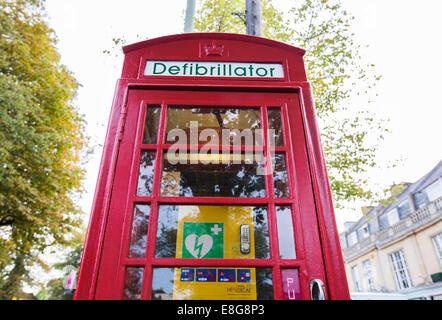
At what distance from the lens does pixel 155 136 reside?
2.02 metres

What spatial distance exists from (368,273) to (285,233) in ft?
72.1

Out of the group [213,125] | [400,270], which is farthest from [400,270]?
[213,125]

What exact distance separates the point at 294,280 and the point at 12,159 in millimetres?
7868

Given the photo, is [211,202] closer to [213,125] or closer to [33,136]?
[213,125]

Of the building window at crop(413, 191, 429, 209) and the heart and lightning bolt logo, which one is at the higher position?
the building window at crop(413, 191, 429, 209)

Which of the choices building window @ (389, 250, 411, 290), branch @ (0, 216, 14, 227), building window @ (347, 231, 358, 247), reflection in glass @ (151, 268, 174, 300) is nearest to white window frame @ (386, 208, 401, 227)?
building window @ (389, 250, 411, 290)

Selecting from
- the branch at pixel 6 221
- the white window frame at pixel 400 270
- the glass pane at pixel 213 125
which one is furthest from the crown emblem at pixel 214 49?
the white window frame at pixel 400 270

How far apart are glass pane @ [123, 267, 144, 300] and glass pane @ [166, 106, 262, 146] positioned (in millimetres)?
923

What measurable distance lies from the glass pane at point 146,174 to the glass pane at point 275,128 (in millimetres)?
867

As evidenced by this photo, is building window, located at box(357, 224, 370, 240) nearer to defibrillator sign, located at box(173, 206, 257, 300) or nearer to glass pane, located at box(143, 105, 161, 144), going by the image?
defibrillator sign, located at box(173, 206, 257, 300)

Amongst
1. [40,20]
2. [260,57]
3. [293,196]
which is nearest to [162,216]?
[293,196]

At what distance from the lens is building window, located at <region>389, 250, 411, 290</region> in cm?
1574

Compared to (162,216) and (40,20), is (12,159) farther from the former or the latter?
(162,216)

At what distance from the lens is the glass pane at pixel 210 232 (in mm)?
1653
